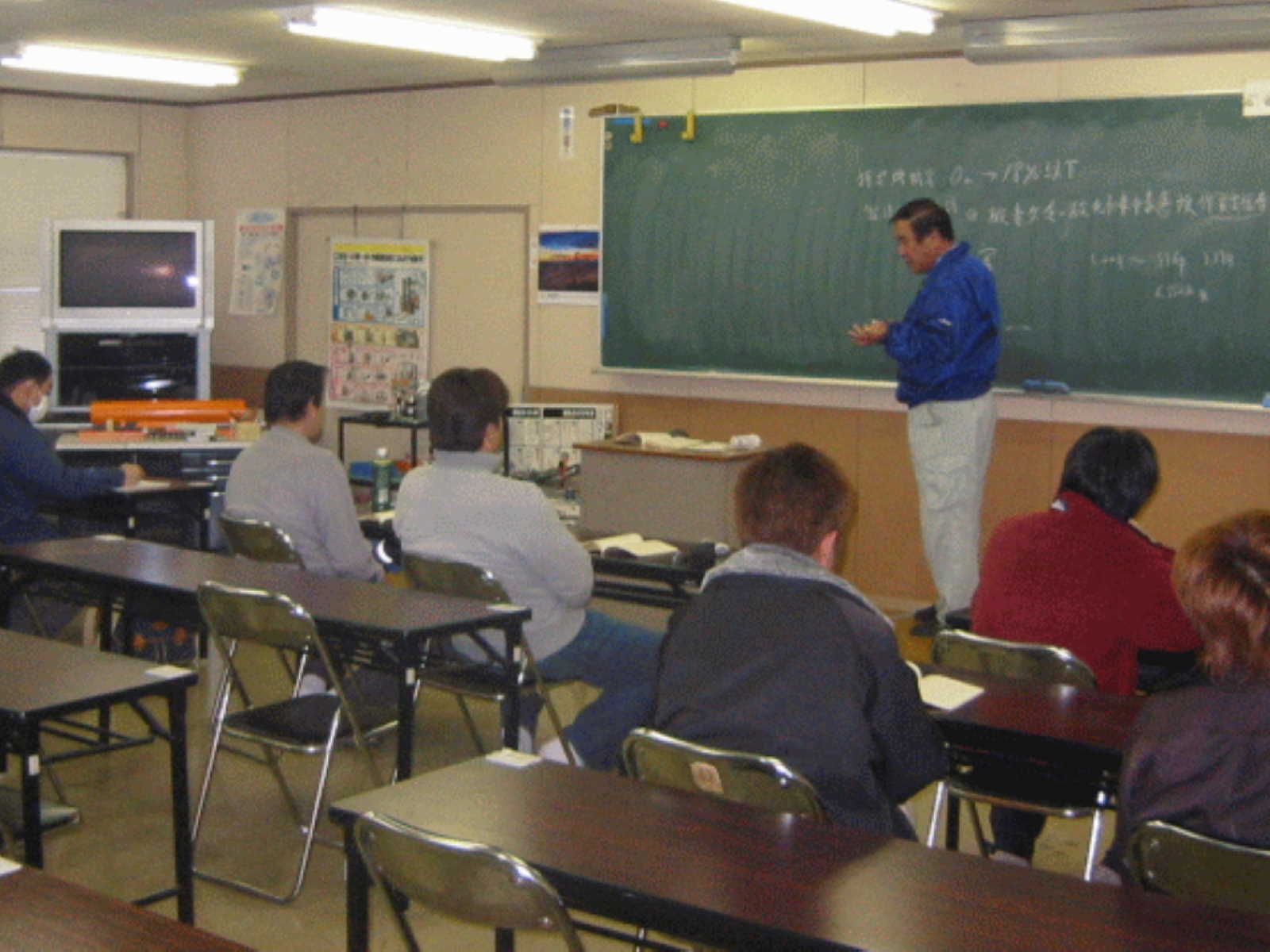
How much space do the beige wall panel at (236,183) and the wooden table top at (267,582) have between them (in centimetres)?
480

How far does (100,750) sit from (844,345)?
374 cm

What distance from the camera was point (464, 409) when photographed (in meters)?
4.15

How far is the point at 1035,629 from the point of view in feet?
11.6

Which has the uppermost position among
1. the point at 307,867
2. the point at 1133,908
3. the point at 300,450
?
the point at 300,450

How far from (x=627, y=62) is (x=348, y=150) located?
252 centimetres

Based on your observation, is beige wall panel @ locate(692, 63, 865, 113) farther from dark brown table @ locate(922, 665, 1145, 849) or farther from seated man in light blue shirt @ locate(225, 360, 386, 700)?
Result: dark brown table @ locate(922, 665, 1145, 849)

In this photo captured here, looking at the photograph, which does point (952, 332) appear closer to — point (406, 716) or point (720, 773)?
point (406, 716)

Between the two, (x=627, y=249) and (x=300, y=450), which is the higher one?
(x=627, y=249)

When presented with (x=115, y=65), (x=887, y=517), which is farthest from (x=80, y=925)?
(x=115, y=65)

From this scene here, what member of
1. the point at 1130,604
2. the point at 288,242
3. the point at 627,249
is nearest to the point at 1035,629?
the point at 1130,604

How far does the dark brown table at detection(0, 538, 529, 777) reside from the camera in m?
3.51

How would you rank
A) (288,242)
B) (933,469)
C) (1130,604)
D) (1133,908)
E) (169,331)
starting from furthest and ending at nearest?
(288,242) → (169,331) → (933,469) → (1130,604) → (1133,908)

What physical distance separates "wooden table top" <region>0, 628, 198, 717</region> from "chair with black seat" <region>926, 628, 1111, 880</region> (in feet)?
5.00

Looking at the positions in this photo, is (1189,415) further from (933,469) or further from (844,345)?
(844,345)
